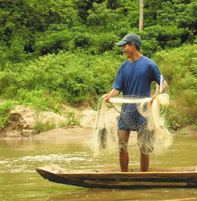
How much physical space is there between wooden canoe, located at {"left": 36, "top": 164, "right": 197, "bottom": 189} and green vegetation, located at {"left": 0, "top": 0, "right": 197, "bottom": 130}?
8.61 m

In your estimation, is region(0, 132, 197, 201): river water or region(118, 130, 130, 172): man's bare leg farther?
region(118, 130, 130, 172): man's bare leg

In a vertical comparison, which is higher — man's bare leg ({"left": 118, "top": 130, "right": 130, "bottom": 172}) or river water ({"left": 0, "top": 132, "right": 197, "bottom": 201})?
man's bare leg ({"left": 118, "top": 130, "right": 130, "bottom": 172})

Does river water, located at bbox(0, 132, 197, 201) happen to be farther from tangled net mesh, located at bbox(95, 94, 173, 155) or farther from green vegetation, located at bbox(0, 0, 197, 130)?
green vegetation, located at bbox(0, 0, 197, 130)

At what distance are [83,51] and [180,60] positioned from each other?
6.47m

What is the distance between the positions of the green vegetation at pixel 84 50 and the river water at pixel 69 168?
4.57m

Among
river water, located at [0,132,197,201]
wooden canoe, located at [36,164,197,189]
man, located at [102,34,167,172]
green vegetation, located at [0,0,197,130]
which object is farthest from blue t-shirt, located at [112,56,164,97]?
green vegetation, located at [0,0,197,130]

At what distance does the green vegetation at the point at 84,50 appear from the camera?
14.3 m

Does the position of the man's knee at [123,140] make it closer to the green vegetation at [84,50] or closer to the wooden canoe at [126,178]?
the wooden canoe at [126,178]

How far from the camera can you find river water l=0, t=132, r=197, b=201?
402cm

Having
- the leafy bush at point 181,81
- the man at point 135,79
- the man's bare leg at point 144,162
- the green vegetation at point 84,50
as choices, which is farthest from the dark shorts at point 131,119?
the green vegetation at point 84,50

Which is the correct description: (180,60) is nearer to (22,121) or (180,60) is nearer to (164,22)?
(164,22)

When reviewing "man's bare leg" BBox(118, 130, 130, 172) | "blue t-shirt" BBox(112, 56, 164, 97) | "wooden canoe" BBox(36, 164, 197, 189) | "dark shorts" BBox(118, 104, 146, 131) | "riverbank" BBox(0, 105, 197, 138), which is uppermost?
"blue t-shirt" BBox(112, 56, 164, 97)

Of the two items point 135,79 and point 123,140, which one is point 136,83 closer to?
point 135,79

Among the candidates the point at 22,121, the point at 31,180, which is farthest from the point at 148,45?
the point at 31,180
